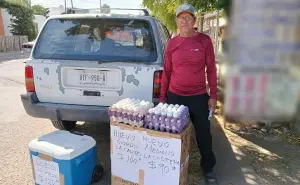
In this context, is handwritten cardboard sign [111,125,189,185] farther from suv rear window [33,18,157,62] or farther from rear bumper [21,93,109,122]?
suv rear window [33,18,157,62]

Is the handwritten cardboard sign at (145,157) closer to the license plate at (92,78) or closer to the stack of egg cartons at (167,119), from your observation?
the stack of egg cartons at (167,119)

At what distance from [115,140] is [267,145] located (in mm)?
2381

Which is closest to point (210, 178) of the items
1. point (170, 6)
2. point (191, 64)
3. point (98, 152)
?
point (191, 64)

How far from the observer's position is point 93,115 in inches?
130

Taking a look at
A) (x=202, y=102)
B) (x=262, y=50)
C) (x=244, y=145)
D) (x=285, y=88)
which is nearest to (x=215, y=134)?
(x=244, y=145)

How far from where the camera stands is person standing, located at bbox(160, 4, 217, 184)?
2.80m

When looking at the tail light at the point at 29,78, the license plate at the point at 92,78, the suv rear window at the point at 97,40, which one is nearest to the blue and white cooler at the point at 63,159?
the license plate at the point at 92,78

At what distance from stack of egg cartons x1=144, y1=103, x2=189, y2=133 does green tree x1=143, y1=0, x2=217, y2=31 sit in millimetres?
1536

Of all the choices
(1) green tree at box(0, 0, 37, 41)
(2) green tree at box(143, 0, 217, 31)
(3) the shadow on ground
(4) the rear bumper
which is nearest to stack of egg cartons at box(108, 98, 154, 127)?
(4) the rear bumper

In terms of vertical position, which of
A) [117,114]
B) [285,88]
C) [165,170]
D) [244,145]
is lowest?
[244,145]

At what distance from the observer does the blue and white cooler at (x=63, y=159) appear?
2.71m

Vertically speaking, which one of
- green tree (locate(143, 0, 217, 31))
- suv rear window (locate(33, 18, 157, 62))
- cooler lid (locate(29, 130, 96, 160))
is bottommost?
cooler lid (locate(29, 130, 96, 160))

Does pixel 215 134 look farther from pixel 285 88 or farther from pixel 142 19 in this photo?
pixel 285 88

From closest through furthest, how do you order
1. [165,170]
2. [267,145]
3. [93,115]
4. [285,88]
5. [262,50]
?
[262,50] < [285,88] < [165,170] < [93,115] < [267,145]
